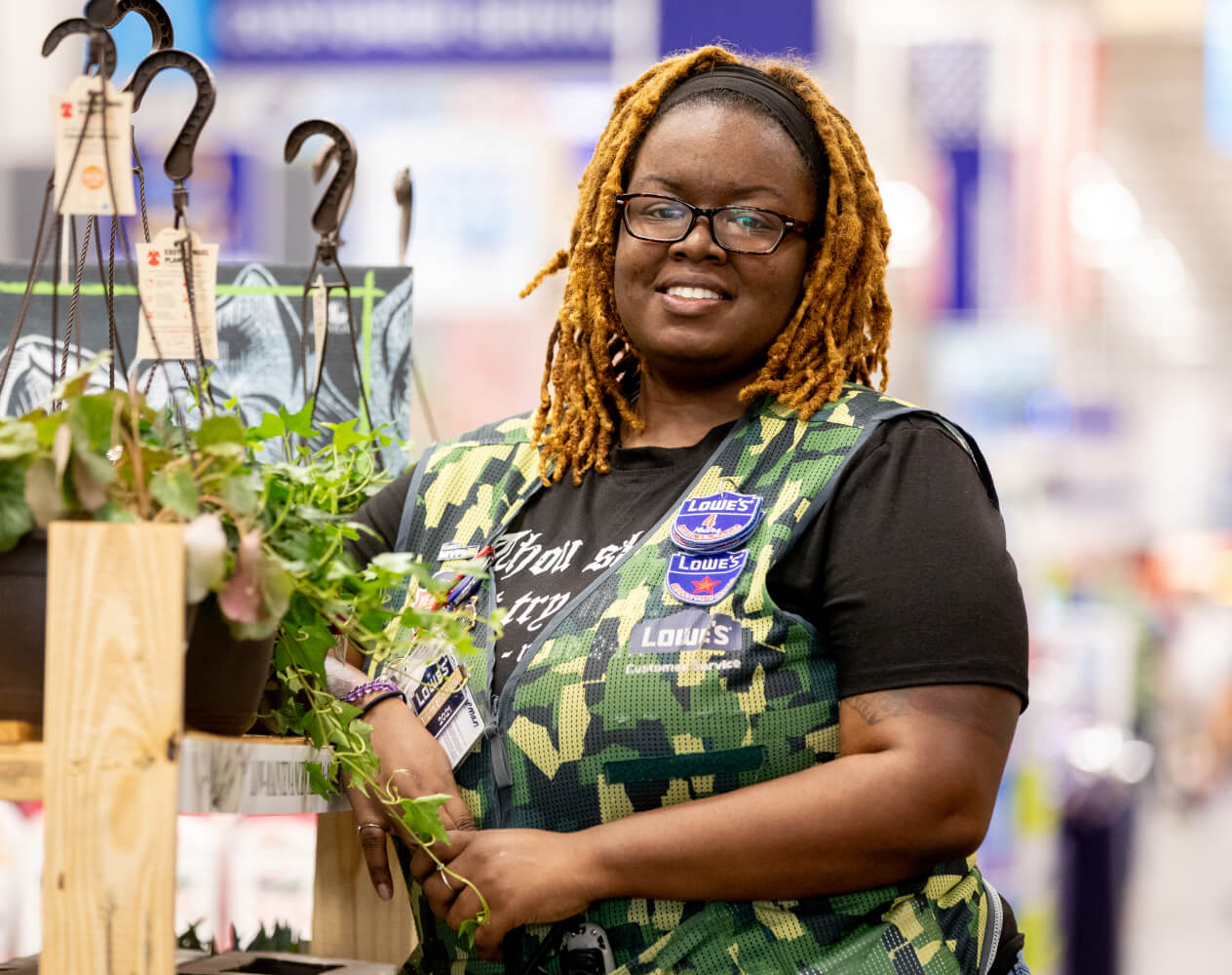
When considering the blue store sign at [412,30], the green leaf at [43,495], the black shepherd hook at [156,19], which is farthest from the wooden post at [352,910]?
the blue store sign at [412,30]

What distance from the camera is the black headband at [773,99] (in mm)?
1865

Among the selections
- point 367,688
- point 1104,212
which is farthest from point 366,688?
point 1104,212

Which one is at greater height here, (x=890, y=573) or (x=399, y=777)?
(x=890, y=573)

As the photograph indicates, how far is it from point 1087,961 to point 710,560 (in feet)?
14.0

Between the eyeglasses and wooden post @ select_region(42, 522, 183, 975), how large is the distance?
34.3 inches

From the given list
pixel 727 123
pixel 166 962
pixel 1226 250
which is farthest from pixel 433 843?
pixel 1226 250

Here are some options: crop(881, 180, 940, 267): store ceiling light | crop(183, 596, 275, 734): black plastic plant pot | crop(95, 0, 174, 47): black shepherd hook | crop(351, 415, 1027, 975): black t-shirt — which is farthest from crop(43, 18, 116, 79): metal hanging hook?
crop(881, 180, 940, 267): store ceiling light

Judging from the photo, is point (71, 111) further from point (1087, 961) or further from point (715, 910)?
point (1087, 961)

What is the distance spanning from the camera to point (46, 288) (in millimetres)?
2385

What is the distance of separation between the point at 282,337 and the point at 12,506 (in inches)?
49.0

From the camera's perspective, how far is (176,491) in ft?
3.85

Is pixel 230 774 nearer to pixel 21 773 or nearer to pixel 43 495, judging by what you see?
pixel 21 773

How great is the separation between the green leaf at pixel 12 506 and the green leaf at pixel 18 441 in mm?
14

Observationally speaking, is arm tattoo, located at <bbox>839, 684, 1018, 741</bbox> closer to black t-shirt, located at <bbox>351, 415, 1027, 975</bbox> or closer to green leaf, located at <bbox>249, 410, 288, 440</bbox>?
black t-shirt, located at <bbox>351, 415, 1027, 975</bbox>
